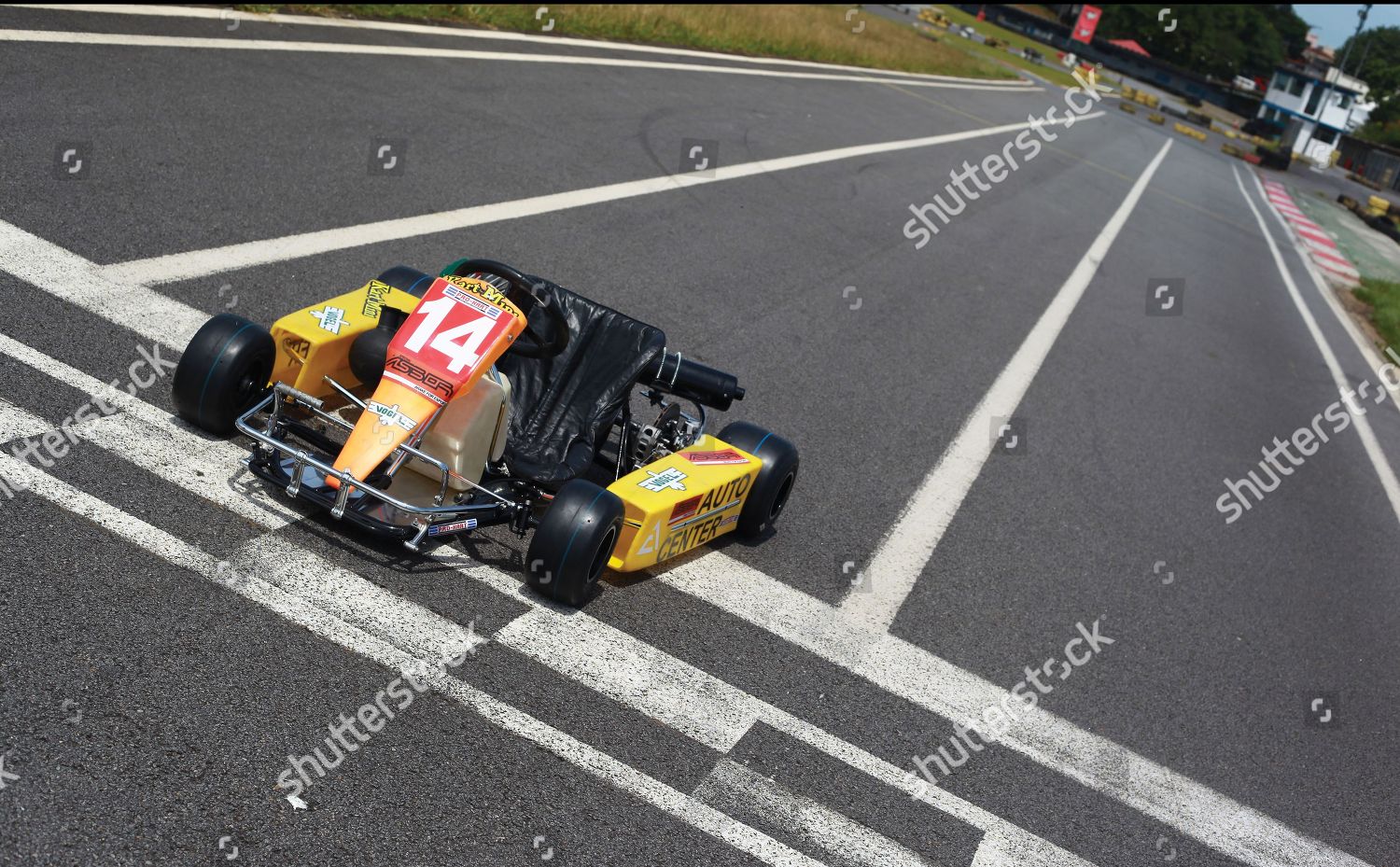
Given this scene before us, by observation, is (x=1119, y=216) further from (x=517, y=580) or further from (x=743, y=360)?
(x=517, y=580)

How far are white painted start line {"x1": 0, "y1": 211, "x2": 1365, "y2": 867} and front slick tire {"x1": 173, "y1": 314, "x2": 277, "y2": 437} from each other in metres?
0.15

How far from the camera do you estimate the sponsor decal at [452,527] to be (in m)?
4.82

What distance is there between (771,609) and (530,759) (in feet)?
5.64

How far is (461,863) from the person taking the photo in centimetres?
344

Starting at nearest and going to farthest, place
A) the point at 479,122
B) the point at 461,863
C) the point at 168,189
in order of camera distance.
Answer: the point at 461,863 < the point at 168,189 < the point at 479,122

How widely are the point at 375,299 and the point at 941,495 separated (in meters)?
3.32

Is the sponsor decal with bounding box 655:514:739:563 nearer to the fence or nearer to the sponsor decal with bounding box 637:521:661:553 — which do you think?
the sponsor decal with bounding box 637:521:661:553

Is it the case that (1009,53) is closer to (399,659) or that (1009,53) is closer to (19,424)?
(19,424)

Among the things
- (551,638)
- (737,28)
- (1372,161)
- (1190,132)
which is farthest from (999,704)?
(1372,161)

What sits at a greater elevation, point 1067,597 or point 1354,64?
point 1354,64

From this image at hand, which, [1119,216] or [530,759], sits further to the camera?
[1119,216]

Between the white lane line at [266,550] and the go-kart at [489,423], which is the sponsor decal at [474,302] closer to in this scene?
the go-kart at [489,423]

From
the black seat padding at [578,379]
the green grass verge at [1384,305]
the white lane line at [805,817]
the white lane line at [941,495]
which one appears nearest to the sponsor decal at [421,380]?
the black seat padding at [578,379]

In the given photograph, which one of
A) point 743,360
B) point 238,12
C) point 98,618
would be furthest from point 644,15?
point 98,618
